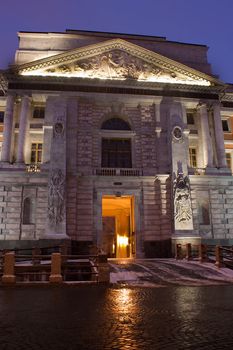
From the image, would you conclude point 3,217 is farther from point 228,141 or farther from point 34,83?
point 228,141

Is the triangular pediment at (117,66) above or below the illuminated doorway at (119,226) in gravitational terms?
above

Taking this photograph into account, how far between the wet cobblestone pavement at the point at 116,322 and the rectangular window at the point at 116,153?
62.1ft

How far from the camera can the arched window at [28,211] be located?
25.0 meters

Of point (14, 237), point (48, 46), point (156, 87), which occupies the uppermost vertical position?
point (48, 46)

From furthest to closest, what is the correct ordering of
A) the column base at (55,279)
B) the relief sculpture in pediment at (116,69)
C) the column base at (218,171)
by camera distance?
the relief sculpture in pediment at (116,69) < the column base at (218,171) < the column base at (55,279)

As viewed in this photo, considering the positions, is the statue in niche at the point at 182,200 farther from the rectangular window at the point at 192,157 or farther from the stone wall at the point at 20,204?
the stone wall at the point at 20,204

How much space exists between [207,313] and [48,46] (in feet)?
98.4

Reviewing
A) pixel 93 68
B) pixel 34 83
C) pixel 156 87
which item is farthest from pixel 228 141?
pixel 34 83

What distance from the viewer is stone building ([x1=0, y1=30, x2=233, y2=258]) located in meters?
25.3

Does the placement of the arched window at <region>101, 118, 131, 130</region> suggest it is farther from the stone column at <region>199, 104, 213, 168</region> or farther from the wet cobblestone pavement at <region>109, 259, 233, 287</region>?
the wet cobblestone pavement at <region>109, 259, 233, 287</region>

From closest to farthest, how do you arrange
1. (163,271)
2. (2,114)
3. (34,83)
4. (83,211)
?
1. (163,271)
2. (83,211)
3. (34,83)
4. (2,114)

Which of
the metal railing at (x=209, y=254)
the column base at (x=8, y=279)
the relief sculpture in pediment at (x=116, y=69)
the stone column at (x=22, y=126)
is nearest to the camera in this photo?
the column base at (x=8, y=279)

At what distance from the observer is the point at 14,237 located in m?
24.4

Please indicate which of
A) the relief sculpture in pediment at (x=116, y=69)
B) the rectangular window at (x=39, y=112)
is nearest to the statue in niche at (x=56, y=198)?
the rectangular window at (x=39, y=112)
